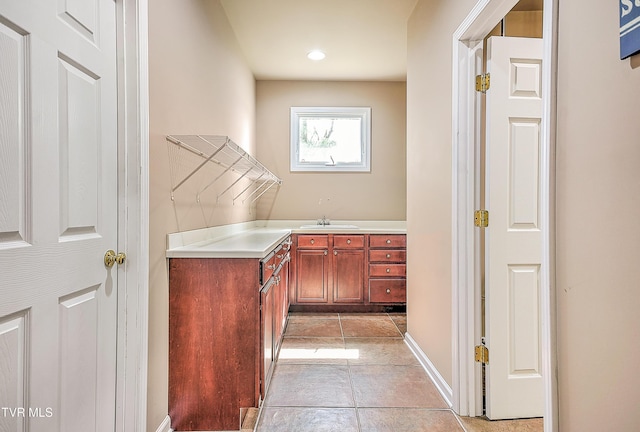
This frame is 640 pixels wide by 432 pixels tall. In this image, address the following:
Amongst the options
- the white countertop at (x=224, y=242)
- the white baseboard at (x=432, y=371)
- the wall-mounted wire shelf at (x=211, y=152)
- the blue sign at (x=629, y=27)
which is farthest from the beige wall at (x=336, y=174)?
the blue sign at (x=629, y=27)

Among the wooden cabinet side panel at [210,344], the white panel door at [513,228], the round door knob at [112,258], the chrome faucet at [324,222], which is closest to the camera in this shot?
the round door knob at [112,258]

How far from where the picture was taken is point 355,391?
206 centimetres

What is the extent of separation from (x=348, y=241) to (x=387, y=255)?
0.46m

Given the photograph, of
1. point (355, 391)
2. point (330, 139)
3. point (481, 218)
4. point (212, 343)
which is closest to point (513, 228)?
point (481, 218)

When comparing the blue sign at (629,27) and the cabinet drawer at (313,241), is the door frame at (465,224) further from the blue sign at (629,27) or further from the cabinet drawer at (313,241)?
the cabinet drawer at (313,241)

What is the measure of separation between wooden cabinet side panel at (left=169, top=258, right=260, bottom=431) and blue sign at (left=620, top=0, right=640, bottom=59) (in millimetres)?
1598

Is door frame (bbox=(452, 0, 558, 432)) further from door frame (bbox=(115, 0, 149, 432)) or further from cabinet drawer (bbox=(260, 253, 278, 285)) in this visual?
door frame (bbox=(115, 0, 149, 432))

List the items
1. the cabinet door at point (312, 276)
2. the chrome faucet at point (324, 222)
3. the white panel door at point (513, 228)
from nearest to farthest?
the white panel door at point (513, 228) → the cabinet door at point (312, 276) → the chrome faucet at point (324, 222)

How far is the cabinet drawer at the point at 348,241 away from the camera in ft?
12.0

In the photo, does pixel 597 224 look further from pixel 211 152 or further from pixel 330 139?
pixel 330 139

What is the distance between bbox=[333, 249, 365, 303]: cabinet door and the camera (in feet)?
12.0

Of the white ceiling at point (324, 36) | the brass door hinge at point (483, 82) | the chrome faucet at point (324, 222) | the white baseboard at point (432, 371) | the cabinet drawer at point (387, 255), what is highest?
the white ceiling at point (324, 36)

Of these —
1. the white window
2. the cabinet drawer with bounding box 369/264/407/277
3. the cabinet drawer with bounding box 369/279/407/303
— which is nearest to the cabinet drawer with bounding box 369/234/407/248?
the cabinet drawer with bounding box 369/264/407/277

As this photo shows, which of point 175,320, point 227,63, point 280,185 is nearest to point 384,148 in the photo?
point 280,185
